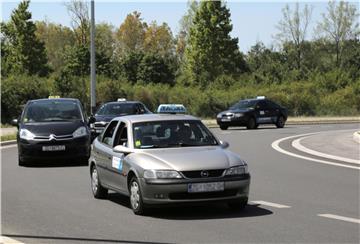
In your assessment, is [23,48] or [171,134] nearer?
[171,134]

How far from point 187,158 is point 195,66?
215 ft

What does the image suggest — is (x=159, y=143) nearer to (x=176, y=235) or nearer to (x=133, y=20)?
(x=176, y=235)

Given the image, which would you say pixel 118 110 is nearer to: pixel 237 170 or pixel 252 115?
pixel 252 115

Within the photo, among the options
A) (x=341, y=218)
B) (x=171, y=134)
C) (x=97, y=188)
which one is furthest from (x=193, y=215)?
(x=97, y=188)

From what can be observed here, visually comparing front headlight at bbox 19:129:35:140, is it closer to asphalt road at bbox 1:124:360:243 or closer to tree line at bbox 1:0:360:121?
asphalt road at bbox 1:124:360:243

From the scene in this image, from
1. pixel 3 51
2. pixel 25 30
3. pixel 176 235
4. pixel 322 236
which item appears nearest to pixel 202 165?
pixel 176 235

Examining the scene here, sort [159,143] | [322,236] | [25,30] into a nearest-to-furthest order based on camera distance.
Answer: [322,236] → [159,143] → [25,30]

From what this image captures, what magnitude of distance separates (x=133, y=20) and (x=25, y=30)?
4813cm

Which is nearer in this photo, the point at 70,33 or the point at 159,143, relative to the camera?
the point at 159,143

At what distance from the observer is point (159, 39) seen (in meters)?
112

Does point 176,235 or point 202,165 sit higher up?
point 202,165

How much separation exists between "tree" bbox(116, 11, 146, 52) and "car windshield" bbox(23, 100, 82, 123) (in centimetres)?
9405

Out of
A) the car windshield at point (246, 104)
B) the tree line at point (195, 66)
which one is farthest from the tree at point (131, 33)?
the car windshield at point (246, 104)

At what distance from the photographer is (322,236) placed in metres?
8.54
